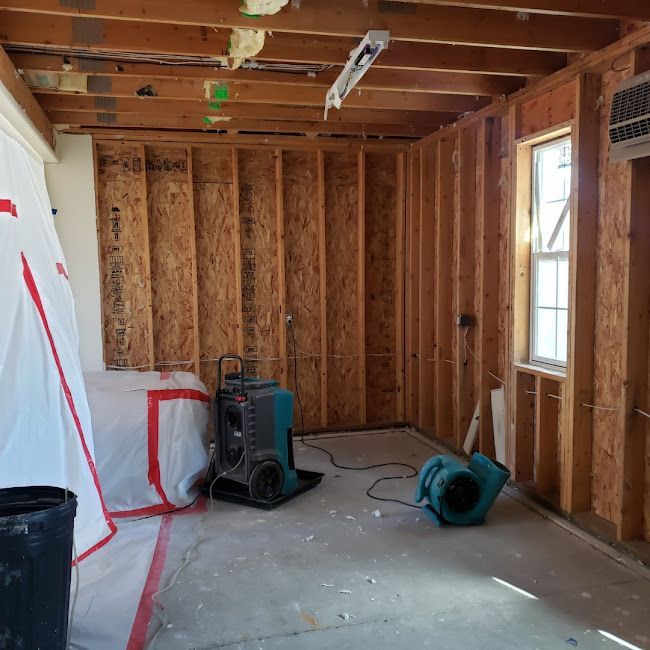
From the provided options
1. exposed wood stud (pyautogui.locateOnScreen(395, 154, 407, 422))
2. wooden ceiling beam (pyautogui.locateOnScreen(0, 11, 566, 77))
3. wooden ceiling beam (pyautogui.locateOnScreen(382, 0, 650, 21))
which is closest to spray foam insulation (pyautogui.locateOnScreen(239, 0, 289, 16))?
wooden ceiling beam (pyautogui.locateOnScreen(0, 11, 566, 77))

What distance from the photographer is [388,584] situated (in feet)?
9.66

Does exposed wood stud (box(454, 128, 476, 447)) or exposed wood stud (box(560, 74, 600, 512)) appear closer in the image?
exposed wood stud (box(560, 74, 600, 512))

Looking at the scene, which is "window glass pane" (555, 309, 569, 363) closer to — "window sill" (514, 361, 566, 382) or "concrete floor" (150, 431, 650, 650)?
"window sill" (514, 361, 566, 382)

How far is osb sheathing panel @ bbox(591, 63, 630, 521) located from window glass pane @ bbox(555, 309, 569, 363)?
1.21 feet

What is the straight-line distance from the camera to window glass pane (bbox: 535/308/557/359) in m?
4.04

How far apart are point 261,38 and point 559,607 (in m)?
3.36

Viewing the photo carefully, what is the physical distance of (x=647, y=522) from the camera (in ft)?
10.6

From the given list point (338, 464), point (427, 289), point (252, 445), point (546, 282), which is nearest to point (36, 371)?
point (252, 445)

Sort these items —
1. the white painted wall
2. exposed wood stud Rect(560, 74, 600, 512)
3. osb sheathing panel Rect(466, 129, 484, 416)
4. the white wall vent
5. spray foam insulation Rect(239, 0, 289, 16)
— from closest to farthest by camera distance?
spray foam insulation Rect(239, 0, 289, 16) → the white wall vent → exposed wood stud Rect(560, 74, 600, 512) → osb sheathing panel Rect(466, 129, 484, 416) → the white painted wall

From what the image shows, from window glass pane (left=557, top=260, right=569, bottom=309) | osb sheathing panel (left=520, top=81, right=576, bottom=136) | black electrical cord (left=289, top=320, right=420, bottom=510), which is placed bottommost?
black electrical cord (left=289, top=320, right=420, bottom=510)

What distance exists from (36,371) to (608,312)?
311 cm

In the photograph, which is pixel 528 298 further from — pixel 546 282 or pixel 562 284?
pixel 562 284

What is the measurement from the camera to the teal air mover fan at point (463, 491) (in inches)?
142

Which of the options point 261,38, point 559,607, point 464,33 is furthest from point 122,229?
point 559,607
